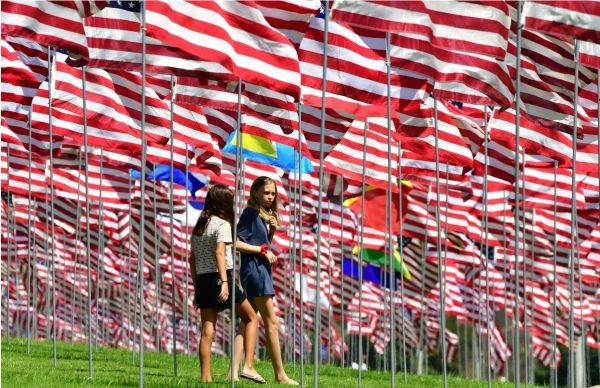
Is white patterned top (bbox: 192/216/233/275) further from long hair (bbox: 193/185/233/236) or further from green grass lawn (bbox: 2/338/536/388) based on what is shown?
green grass lawn (bbox: 2/338/536/388)

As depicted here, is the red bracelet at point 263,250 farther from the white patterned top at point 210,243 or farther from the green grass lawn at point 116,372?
the green grass lawn at point 116,372

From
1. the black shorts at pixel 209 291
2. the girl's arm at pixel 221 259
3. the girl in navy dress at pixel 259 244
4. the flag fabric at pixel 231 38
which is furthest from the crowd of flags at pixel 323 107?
the black shorts at pixel 209 291

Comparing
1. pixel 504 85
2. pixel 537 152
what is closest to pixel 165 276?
pixel 537 152

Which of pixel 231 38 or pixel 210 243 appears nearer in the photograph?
pixel 210 243

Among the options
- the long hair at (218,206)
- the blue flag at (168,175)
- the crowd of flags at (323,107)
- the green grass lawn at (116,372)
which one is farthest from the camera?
the blue flag at (168,175)

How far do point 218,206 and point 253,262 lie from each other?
714mm

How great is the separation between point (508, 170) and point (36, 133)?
822cm

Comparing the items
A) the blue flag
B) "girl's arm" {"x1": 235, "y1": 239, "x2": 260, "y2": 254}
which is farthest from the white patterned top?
the blue flag

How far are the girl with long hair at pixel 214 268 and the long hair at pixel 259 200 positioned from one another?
375mm

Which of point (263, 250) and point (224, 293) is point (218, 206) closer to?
point (263, 250)

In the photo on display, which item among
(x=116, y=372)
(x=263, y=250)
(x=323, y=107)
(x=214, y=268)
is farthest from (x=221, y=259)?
(x=116, y=372)

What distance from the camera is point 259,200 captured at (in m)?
13.1

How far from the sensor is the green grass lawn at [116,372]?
12.4 metres

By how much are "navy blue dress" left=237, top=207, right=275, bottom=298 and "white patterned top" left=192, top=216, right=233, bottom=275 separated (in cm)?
24
